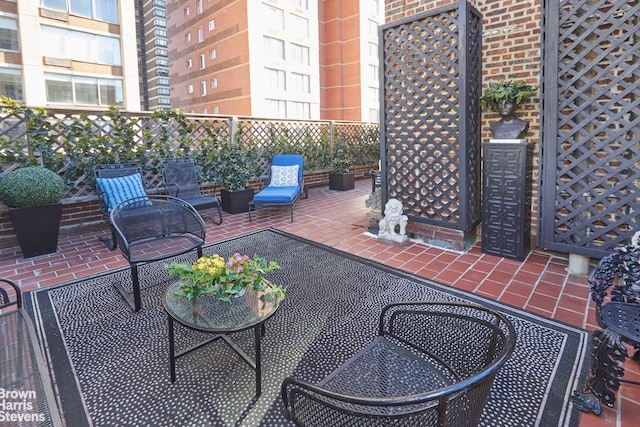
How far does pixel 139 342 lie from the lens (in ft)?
7.23

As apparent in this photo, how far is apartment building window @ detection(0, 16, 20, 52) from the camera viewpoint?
14203 millimetres

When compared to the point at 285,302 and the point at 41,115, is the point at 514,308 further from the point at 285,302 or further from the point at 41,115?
the point at 41,115

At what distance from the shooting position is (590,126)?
3113 millimetres

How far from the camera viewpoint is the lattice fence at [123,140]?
4.24 m

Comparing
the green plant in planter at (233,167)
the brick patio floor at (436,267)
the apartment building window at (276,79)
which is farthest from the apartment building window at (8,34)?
the brick patio floor at (436,267)

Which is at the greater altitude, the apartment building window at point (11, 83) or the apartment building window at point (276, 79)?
the apartment building window at point (276, 79)

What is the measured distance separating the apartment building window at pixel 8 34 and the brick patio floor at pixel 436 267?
1532cm

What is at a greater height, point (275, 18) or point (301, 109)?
point (275, 18)

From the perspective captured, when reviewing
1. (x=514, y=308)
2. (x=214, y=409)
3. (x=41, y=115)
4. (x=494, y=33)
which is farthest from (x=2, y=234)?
(x=494, y=33)

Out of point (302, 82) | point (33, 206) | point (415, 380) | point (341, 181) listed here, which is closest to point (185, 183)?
point (33, 206)

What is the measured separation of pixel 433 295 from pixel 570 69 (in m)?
2.23

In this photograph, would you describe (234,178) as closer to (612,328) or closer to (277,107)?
(612,328)

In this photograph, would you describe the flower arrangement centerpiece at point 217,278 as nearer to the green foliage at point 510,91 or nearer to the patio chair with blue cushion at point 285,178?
the green foliage at point 510,91

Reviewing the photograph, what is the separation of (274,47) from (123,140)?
1733 cm
